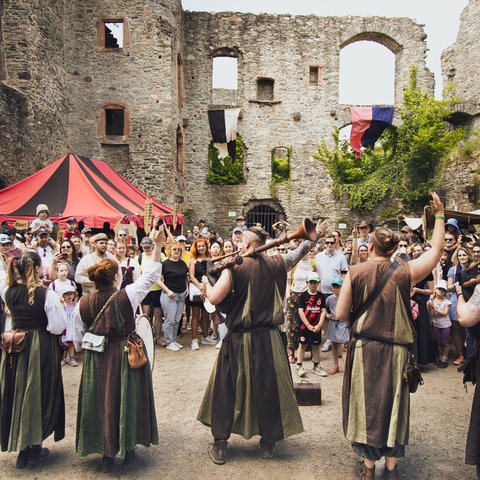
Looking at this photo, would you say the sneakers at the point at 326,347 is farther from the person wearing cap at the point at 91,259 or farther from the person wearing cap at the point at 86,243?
the person wearing cap at the point at 86,243

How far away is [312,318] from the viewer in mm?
5812

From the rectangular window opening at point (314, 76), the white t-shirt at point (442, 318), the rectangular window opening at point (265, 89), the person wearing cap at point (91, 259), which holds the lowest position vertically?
the white t-shirt at point (442, 318)

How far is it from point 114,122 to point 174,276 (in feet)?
40.9

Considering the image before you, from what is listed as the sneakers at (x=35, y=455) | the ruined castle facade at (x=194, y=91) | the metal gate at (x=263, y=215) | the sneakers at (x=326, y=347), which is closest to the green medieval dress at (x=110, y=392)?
the sneakers at (x=35, y=455)

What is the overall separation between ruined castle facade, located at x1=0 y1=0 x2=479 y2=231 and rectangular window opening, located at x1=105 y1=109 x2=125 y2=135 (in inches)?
1.8

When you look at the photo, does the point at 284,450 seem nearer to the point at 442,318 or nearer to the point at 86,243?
the point at 442,318

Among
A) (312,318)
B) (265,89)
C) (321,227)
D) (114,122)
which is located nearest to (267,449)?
(321,227)

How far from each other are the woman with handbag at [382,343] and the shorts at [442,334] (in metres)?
3.46

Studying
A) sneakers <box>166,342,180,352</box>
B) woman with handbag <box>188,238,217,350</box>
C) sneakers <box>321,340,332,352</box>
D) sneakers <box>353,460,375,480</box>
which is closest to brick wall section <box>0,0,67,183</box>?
woman with handbag <box>188,238,217,350</box>

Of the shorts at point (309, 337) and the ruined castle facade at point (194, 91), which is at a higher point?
the ruined castle facade at point (194, 91)

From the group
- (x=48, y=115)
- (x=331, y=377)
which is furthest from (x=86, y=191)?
(x=331, y=377)

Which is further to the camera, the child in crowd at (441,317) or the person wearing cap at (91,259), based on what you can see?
the child in crowd at (441,317)

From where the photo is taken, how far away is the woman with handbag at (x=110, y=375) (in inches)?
129

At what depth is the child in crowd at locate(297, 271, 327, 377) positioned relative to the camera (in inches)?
227
